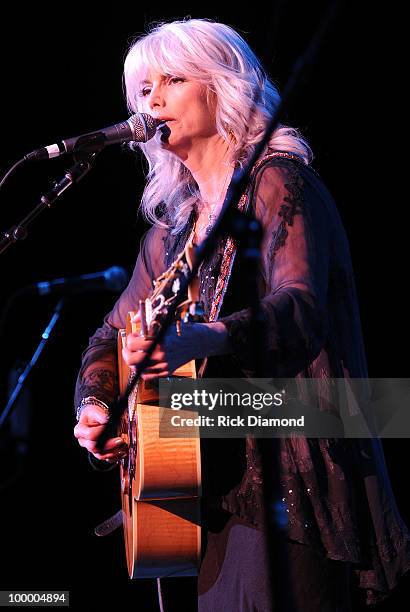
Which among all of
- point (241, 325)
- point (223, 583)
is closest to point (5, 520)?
point (223, 583)

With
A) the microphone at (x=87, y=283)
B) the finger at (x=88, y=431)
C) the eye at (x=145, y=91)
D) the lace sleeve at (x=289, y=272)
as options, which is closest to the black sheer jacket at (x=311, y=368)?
the lace sleeve at (x=289, y=272)

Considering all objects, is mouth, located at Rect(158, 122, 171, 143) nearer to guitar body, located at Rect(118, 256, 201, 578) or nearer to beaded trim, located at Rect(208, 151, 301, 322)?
beaded trim, located at Rect(208, 151, 301, 322)

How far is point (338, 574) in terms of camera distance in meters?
1.92

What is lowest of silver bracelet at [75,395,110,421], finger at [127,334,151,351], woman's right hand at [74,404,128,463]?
finger at [127,334,151,351]

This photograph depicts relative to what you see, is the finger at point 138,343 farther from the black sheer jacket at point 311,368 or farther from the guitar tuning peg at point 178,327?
the black sheer jacket at point 311,368


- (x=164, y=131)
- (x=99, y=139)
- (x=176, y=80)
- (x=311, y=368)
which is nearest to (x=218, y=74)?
(x=176, y=80)

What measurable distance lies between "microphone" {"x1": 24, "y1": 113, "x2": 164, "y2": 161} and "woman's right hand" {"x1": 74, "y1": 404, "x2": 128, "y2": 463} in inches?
32.7

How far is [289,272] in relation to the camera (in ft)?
6.14

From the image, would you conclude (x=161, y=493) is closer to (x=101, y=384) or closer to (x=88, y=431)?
(x=88, y=431)

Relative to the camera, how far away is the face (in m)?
2.44

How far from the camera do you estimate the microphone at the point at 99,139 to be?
7.35ft

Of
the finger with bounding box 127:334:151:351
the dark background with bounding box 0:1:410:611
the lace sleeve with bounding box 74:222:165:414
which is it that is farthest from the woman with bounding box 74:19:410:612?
the dark background with bounding box 0:1:410:611

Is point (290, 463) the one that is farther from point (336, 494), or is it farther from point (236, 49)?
point (236, 49)

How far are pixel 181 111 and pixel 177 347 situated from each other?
1.10 metres
